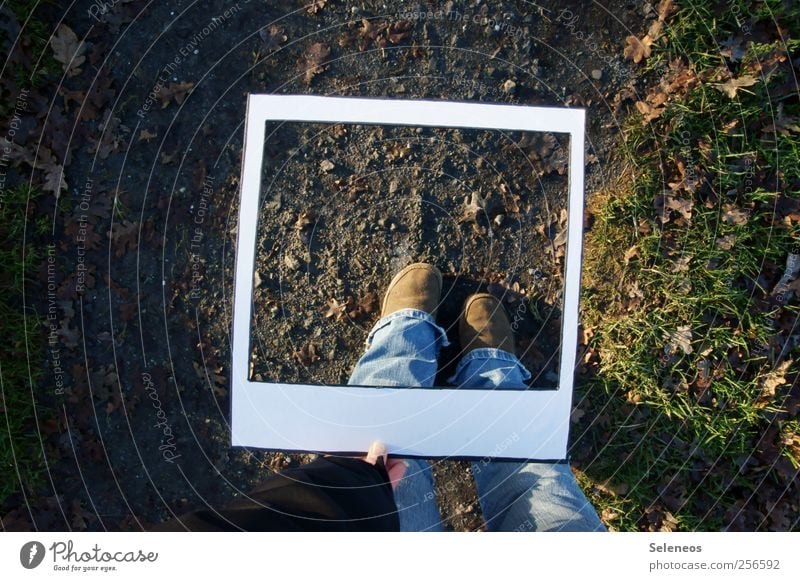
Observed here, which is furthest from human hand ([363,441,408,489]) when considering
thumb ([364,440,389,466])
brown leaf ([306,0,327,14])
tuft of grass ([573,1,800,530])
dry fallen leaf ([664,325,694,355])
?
brown leaf ([306,0,327,14])

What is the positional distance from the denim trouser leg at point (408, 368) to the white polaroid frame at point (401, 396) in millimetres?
57

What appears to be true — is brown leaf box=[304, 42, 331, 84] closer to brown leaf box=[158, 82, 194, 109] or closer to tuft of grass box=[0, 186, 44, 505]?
brown leaf box=[158, 82, 194, 109]

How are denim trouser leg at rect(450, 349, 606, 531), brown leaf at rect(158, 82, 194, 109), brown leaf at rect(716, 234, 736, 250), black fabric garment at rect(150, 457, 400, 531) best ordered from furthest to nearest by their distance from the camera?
brown leaf at rect(158, 82, 194, 109), brown leaf at rect(716, 234, 736, 250), denim trouser leg at rect(450, 349, 606, 531), black fabric garment at rect(150, 457, 400, 531)

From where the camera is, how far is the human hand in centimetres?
217

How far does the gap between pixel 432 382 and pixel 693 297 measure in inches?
47.4

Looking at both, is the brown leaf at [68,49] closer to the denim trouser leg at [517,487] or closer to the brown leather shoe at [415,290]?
the brown leather shoe at [415,290]

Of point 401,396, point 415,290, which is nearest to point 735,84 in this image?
point 415,290

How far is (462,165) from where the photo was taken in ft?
7.22

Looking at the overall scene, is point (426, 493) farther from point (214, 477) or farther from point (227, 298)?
point (227, 298)

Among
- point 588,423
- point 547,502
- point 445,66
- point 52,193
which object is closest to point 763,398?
point 588,423

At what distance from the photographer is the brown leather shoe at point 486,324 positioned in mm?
2207

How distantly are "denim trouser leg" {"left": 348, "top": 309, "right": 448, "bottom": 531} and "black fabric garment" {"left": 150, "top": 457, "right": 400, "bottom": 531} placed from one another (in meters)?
0.11

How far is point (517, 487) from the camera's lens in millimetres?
2170

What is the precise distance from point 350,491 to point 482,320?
3.00 feet
